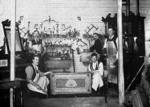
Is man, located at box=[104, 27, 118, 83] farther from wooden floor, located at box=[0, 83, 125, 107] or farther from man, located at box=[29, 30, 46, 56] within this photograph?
man, located at box=[29, 30, 46, 56]

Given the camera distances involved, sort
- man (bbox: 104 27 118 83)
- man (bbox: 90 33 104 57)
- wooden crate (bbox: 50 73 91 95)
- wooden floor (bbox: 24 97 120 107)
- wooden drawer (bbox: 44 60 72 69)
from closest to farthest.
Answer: wooden floor (bbox: 24 97 120 107)
wooden crate (bbox: 50 73 91 95)
man (bbox: 104 27 118 83)
wooden drawer (bbox: 44 60 72 69)
man (bbox: 90 33 104 57)

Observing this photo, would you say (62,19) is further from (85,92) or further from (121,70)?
(121,70)

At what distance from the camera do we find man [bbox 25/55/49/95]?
637cm

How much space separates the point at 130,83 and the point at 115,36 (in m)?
1.78

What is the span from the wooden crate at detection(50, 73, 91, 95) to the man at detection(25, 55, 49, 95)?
0.98ft

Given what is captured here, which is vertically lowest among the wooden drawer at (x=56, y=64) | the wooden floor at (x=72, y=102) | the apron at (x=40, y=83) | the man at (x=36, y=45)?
the wooden floor at (x=72, y=102)

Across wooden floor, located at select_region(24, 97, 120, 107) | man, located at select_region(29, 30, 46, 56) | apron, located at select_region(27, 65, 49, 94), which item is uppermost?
man, located at select_region(29, 30, 46, 56)

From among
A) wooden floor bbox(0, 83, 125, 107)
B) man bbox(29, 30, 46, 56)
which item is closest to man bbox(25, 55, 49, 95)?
wooden floor bbox(0, 83, 125, 107)

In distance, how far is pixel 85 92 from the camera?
6.38m

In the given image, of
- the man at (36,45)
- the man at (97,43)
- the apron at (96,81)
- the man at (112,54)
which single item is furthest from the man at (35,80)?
the man at (97,43)

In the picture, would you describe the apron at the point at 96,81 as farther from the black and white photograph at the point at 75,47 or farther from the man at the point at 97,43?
the man at the point at 97,43

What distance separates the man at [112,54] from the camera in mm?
7395

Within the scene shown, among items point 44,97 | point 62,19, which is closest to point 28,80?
point 44,97

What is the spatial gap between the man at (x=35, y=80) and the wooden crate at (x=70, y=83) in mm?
299
